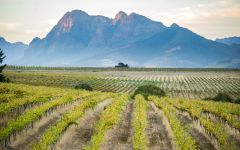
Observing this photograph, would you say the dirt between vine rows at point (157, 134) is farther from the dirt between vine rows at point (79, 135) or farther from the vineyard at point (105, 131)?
the dirt between vine rows at point (79, 135)

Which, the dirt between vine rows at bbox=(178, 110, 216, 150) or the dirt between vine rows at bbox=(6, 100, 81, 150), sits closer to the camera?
the dirt between vine rows at bbox=(6, 100, 81, 150)

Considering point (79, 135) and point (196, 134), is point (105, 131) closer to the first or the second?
point (79, 135)

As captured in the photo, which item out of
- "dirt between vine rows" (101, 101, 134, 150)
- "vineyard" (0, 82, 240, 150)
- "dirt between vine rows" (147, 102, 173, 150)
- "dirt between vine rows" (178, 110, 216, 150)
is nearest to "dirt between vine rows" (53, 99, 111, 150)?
"vineyard" (0, 82, 240, 150)

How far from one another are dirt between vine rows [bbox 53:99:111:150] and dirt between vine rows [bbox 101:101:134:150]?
43.4 inches

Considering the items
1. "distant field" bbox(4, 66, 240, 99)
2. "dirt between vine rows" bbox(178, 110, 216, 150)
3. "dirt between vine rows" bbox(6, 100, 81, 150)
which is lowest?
"distant field" bbox(4, 66, 240, 99)

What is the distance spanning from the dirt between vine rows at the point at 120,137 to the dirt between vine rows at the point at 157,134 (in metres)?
1.20

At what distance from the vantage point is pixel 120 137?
768 inches

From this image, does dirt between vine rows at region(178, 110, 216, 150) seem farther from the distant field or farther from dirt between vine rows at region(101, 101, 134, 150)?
the distant field

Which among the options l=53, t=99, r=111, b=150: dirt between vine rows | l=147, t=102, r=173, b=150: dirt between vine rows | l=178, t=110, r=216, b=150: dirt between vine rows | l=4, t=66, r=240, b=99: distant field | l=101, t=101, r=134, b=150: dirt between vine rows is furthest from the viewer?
l=4, t=66, r=240, b=99: distant field

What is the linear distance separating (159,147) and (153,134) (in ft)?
9.15

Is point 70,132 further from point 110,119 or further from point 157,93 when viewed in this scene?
point 157,93

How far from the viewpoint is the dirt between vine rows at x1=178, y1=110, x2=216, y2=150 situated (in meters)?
18.1

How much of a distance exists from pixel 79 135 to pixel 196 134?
740 cm

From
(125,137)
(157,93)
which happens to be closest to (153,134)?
(125,137)
